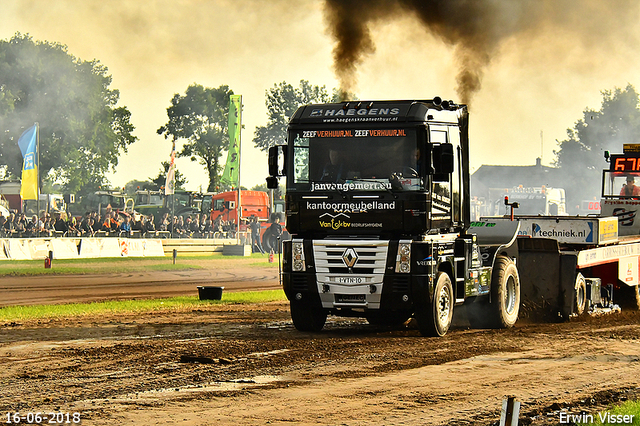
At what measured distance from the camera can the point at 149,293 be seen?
2247 centimetres

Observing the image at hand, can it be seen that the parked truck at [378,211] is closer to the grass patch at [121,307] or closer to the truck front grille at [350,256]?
the truck front grille at [350,256]

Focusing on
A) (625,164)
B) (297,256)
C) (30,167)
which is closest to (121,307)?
(297,256)

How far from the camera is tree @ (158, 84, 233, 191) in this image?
75938mm

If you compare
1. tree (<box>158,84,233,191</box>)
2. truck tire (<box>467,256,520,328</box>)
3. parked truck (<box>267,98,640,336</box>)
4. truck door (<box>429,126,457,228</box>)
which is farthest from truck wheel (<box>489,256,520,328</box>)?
tree (<box>158,84,233,191</box>)

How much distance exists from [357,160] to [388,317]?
302 cm

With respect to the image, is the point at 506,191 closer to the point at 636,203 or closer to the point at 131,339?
the point at 636,203

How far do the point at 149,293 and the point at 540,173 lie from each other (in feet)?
319

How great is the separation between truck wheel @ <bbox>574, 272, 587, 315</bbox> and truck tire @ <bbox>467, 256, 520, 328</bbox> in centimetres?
150

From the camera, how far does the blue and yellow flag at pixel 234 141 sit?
42.4m

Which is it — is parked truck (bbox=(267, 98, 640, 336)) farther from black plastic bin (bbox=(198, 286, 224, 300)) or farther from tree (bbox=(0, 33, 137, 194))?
tree (bbox=(0, 33, 137, 194))

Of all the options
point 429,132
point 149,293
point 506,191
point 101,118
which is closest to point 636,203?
point 429,132

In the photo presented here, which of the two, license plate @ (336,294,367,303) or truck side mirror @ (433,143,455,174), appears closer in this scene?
truck side mirror @ (433,143,455,174)

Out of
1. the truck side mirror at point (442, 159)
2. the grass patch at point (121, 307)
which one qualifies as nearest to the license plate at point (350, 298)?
the truck side mirror at point (442, 159)

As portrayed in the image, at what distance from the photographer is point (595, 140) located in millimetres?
92312
